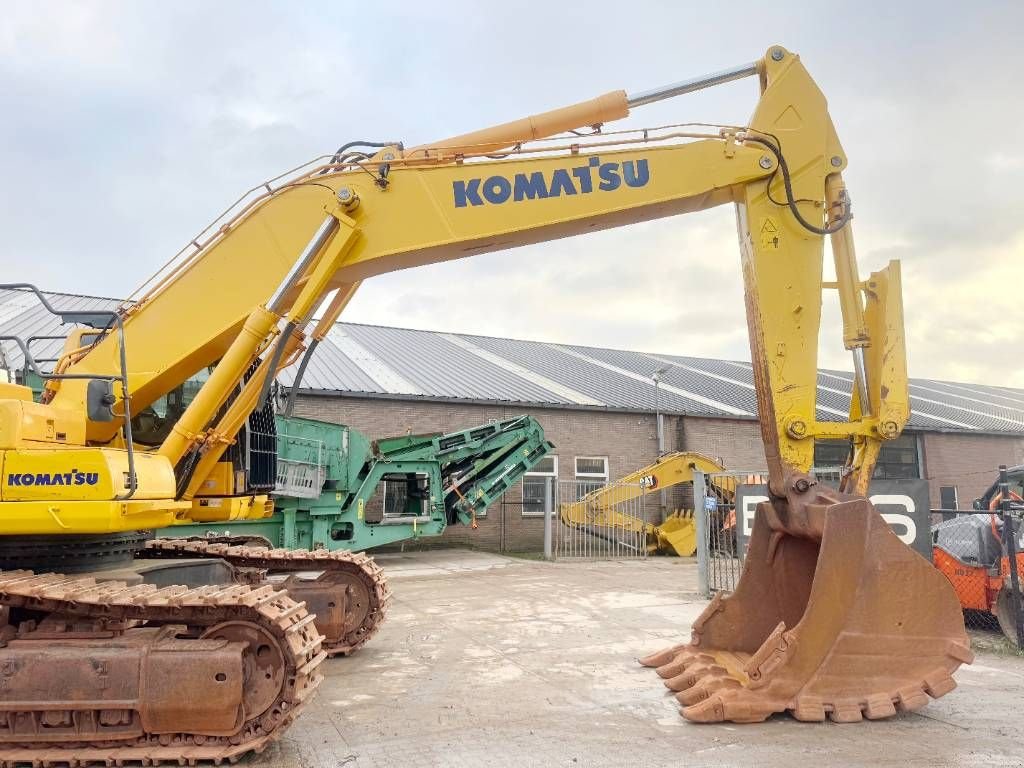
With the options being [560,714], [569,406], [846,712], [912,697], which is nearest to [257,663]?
[560,714]

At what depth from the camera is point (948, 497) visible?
80.5 feet

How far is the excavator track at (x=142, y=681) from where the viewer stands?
450 centimetres

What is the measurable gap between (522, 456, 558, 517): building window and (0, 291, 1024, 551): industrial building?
0.03 meters

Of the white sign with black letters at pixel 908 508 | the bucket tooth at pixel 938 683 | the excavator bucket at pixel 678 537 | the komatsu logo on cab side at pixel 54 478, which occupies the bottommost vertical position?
the excavator bucket at pixel 678 537

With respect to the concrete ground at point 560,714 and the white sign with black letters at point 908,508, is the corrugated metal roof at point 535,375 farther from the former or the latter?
the white sign with black letters at point 908,508

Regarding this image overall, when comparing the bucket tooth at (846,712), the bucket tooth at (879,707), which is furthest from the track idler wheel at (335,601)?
the bucket tooth at (879,707)

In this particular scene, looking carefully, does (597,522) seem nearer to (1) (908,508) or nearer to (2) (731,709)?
(1) (908,508)

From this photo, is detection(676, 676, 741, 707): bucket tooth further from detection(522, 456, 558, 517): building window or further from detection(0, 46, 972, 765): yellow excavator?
detection(522, 456, 558, 517): building window

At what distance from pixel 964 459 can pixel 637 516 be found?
49.9 feet

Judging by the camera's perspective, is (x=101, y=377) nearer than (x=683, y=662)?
Yes

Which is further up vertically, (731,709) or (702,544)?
(702,544)

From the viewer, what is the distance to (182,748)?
14.9 ft

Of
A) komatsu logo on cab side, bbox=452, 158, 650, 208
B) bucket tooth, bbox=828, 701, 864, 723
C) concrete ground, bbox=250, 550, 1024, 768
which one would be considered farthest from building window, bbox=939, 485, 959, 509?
komatsu logo on cab side, bbox=452, 158, 650, 208

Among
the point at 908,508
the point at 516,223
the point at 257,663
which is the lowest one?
the point at 257,663
